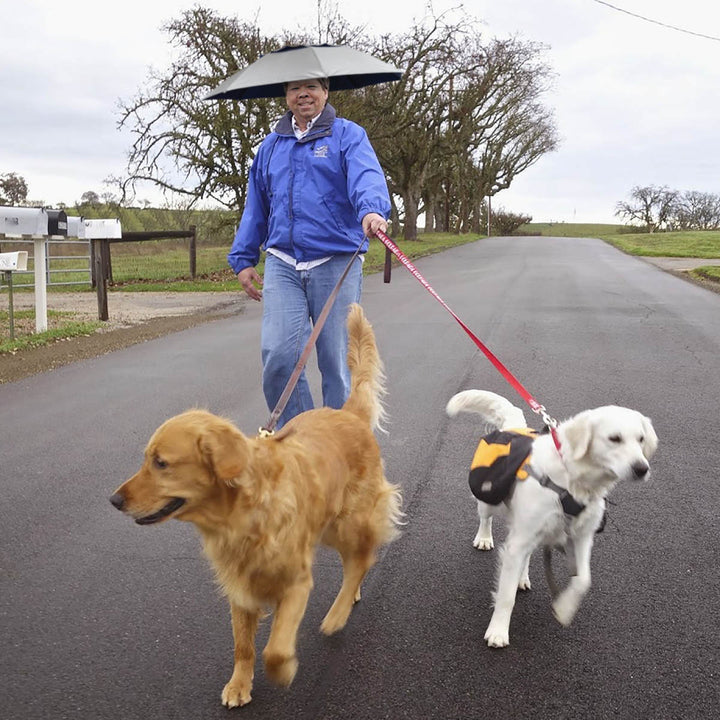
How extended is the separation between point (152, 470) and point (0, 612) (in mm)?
1476

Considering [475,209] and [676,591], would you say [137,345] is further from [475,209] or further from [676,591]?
[475,209]

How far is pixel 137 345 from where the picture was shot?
10.9 metres

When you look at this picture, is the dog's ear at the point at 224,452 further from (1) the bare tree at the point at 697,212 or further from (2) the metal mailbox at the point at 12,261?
(1) the bare tree at the point at 697,212

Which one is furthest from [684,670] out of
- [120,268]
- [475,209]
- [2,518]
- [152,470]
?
[475,209]

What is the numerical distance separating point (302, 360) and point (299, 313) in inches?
30.6

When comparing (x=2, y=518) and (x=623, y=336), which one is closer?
(x=2, y=518)

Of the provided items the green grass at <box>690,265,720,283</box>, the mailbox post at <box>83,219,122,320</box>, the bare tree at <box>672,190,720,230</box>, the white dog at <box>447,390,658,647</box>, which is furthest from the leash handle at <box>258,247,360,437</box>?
the bare tree at <box>672,190,720,230</box>

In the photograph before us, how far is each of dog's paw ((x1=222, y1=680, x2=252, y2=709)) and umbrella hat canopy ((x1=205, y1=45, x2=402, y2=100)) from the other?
3.18m

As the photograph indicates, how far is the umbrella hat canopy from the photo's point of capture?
4367 mm

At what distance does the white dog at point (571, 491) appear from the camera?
3.23m

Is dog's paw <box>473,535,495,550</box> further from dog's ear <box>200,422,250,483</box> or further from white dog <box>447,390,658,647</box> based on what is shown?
dog's ear <box>200,422,250,483</box>

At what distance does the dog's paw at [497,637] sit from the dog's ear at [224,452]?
142 centimetres

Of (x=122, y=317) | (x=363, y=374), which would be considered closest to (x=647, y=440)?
(x=363, y=374)

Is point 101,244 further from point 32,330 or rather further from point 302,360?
point 302,360
